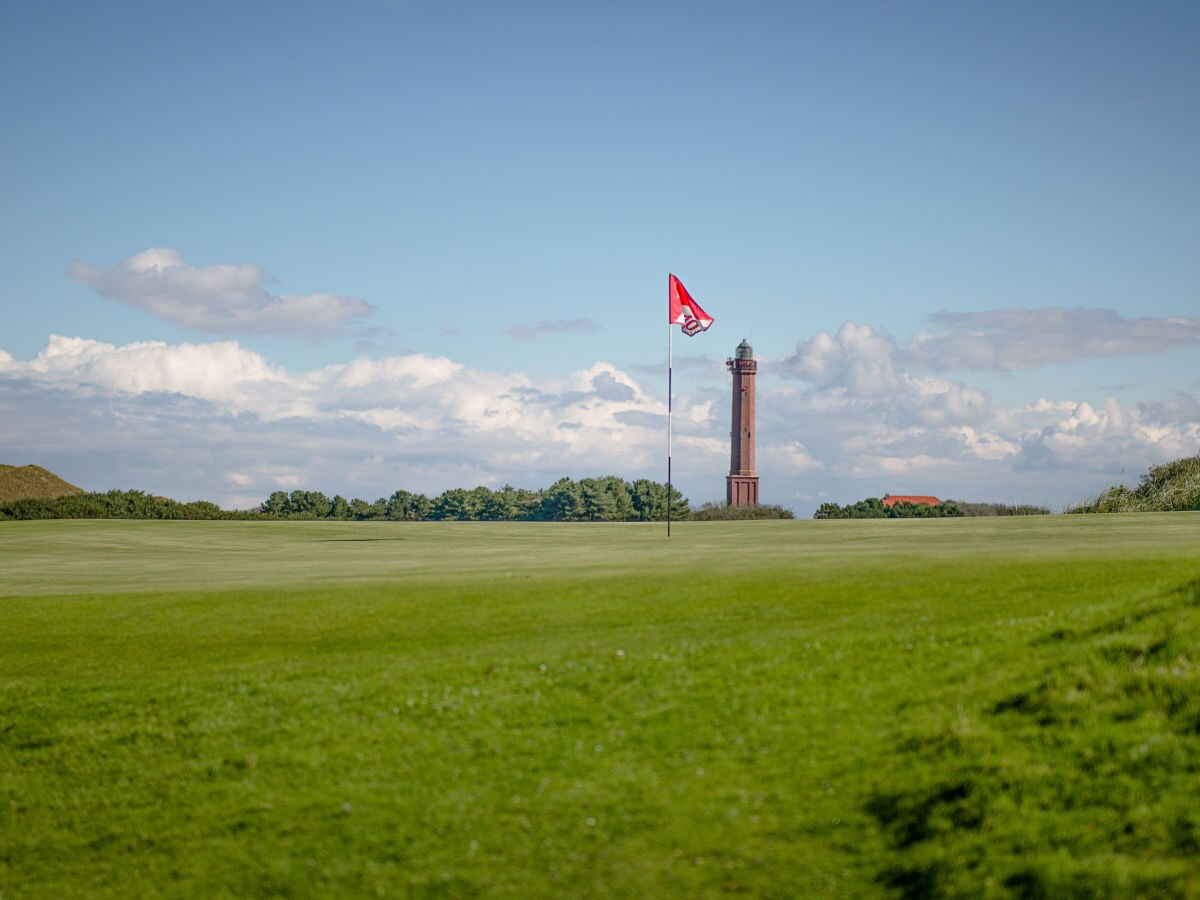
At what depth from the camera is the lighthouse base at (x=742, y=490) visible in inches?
3767

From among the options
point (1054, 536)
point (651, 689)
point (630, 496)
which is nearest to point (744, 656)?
point (651, 689)

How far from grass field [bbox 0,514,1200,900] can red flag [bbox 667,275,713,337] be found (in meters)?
18.3

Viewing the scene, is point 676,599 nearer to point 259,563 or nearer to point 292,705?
point 292,705

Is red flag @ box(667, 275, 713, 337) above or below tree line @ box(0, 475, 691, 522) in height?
above

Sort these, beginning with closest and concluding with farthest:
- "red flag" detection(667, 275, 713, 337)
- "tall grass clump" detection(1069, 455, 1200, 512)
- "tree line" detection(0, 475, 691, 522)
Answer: "red flag" detection(667, 275, 713, 337)
"tall grass clump" detection(1069, 455, 1200, 512)
"tree line" detection(0, 475, 691, 522)

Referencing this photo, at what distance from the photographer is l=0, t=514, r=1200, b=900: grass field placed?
10547 millimetres

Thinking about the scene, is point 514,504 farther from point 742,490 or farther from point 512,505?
point 742,490

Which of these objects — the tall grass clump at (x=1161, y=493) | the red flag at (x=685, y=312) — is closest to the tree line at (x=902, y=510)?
the tall grass clump at (x=1161, y=493)

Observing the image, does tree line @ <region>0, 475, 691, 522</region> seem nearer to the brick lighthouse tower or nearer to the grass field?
the brick lighthouse tower

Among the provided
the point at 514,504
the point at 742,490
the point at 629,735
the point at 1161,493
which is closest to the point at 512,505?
the point at 514,504

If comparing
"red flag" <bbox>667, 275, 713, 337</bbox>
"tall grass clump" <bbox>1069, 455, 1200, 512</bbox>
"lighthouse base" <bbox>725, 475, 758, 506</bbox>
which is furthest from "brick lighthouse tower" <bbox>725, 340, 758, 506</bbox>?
"red flag" <bbox>667, 275, 713, 337</bbox>

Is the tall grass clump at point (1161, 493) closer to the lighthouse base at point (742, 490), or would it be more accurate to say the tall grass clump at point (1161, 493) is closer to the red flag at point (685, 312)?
the red flag at point (685, 312)

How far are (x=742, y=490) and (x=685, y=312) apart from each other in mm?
58053

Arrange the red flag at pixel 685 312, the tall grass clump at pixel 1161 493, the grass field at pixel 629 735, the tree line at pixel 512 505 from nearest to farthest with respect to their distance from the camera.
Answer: the grass field at pixel 629 735 → the red flag at pixel 685 312 → the tall grass clump at pixel 1161 493 → the tree line at pixel 512 505
